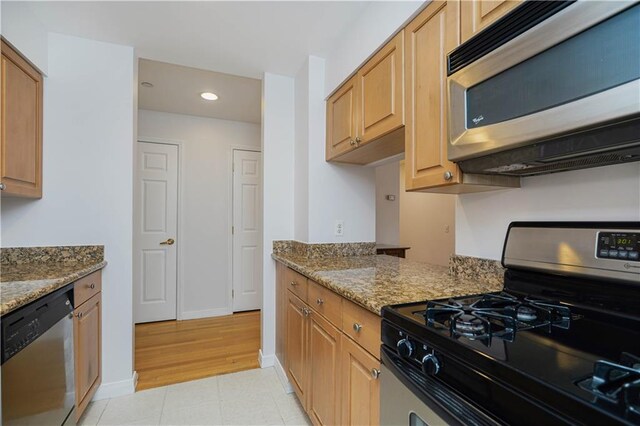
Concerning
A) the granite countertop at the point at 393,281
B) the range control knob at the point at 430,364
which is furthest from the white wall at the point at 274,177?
the range control knob at the point at 430,364

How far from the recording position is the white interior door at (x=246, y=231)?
151 inches

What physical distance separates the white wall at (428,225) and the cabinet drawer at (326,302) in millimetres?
3716

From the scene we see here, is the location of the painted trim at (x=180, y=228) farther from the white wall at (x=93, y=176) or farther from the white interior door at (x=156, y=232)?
the white wall at (x=93, y=176)

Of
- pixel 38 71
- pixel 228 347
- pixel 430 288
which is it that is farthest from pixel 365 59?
pixel 228 347

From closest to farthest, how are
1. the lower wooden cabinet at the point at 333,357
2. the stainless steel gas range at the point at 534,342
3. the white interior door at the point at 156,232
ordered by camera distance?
the stainless steel gas range at the point at 534,342, the lower wooden cabinet at the point at 333,357, the white interior door at the point at 156,232

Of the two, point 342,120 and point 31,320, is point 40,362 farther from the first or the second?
point 342,120

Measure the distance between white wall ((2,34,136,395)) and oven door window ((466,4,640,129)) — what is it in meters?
2.20

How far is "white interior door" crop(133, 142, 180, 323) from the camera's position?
Answer: 3.46 metres

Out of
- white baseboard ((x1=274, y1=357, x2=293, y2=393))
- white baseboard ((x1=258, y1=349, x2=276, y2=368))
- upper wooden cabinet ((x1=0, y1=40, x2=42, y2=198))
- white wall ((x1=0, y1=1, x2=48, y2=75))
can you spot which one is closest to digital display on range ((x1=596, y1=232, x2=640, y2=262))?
white baseboard ((x1=274, y1=357, x2=293, y2=393))

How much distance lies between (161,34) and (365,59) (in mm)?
1362

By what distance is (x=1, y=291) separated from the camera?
48.6 inches

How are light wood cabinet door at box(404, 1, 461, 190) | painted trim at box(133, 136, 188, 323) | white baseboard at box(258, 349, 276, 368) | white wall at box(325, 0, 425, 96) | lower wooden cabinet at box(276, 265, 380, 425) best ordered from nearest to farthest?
lower wooden cabinet at box(276, 265, 380, 425) < light wood cabinet door at box(404, 1, 461, 190) < white wall at box(325, 0, 425, 96) < white baseboard at box(258, 349, 276, 368) < painted trim at box(133, 136, 188, 323)

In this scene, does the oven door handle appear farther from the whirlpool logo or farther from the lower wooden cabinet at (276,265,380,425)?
the whirlpool logo

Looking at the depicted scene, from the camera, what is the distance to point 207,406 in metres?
1.92
